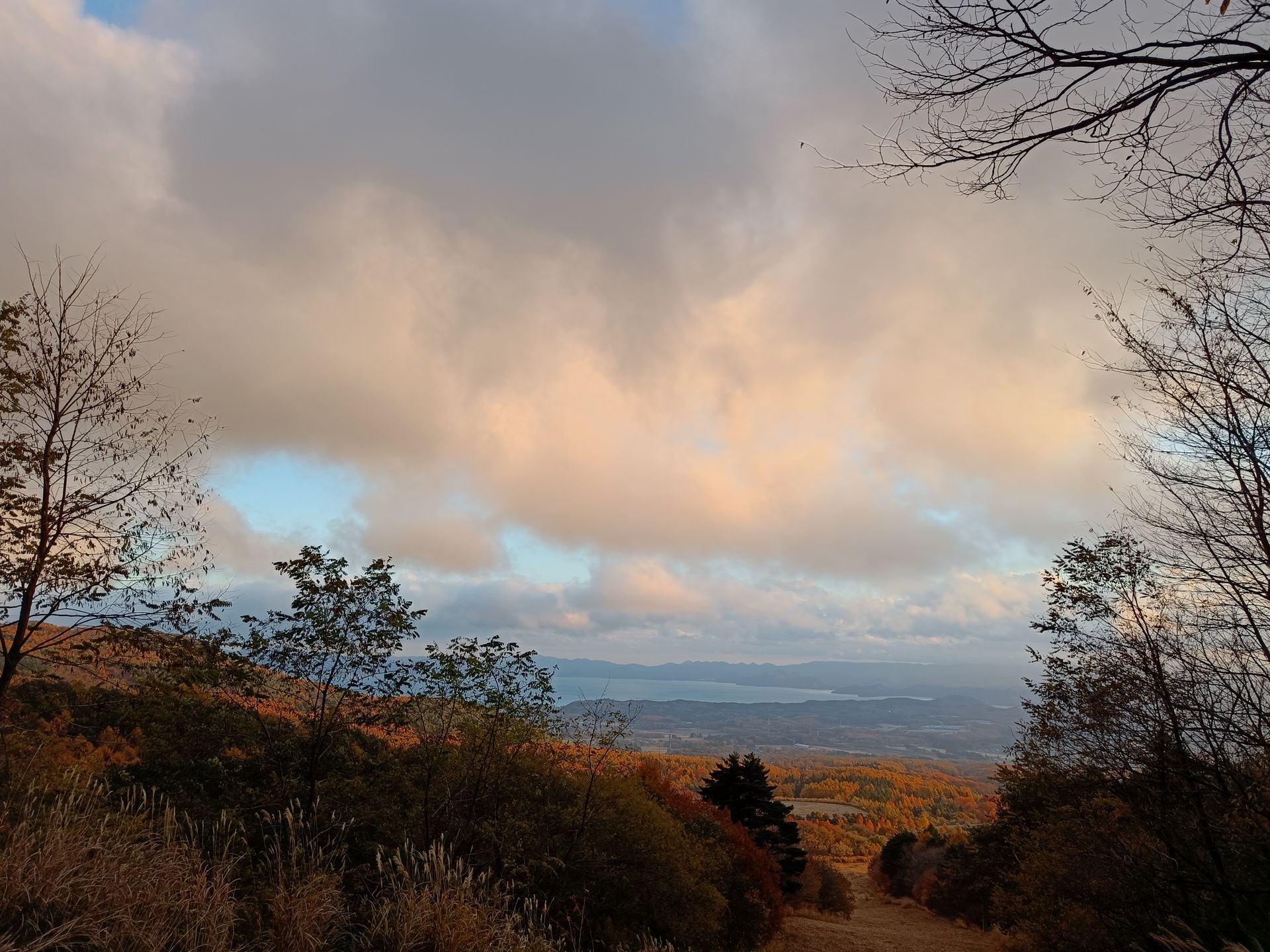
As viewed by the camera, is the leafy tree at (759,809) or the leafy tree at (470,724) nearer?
the leafy tree at (470,724)

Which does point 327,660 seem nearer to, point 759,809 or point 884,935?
point 884,935

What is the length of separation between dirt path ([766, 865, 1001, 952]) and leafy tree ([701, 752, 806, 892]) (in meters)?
3.39

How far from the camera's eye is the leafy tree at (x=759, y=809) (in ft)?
124

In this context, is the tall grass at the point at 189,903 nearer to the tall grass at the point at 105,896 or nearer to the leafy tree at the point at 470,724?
the tall grass at the point at 105,896

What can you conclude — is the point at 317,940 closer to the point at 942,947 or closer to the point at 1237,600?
the point at 1237,600

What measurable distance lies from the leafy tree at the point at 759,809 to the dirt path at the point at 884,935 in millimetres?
3392

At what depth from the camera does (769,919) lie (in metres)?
26.2

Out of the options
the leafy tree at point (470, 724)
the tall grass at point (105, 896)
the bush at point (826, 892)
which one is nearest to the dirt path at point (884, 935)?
the bush at point (826, 892)

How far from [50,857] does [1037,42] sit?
768 centimetres

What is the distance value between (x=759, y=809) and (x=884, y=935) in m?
10.8

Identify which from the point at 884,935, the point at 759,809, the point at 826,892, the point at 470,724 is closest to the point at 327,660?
the point at 470,724

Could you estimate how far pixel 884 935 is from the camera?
28.5 m

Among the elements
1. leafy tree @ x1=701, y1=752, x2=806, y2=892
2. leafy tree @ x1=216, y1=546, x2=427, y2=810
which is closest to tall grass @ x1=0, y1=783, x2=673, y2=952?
leafy tree @ x1=216, y1=546, x2=427, y2=810

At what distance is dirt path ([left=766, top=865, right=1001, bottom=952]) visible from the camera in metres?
25.7
